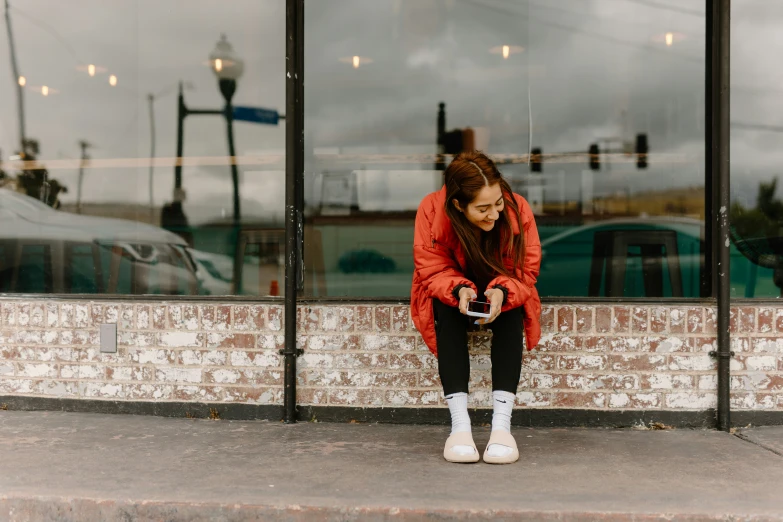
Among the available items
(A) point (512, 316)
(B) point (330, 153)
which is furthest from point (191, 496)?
(B) point (330, 153)

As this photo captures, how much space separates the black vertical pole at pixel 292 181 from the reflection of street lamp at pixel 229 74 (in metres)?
0.43

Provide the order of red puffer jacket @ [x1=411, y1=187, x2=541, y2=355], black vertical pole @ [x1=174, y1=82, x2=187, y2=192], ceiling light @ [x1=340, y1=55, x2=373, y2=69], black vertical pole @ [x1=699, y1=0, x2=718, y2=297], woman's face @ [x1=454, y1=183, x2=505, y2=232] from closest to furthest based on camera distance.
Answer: woman's face @ [x1=454, y1=183, x2=505, y2=232] → red puffer jacket @ [x1=411, y1=187, x2=541, y2=355] → black vertical pole @ [x1=699, y1=0, x2=718, y2=297] → ceiling light @ [x1=340, y1=55, x2=373, y2=69] → black vertical pole @ [x1=174, y1=82, x2=187, y2=192]

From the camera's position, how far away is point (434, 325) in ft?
10.4

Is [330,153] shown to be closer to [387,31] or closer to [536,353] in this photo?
[387,31]

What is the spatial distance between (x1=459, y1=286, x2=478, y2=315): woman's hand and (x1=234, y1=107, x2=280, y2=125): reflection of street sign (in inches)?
65.7

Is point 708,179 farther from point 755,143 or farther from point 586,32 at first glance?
point 586,32

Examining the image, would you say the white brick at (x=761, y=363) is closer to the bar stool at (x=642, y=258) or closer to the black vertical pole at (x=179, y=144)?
the bar stool at (x=642, y=258)

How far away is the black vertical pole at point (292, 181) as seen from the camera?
359 centimetres

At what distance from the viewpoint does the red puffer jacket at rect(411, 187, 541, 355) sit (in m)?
3.09

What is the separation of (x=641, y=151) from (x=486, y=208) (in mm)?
1280

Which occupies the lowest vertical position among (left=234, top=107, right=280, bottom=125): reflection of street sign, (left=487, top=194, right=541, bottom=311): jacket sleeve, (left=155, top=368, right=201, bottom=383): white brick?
(left=155, top=368, right=201, bottom=383): white brick

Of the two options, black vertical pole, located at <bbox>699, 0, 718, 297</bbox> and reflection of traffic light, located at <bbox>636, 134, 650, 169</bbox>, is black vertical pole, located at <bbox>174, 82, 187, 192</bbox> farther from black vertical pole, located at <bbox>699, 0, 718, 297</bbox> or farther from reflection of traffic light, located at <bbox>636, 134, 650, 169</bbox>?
black vertical pole, located at <bbox>699, 0, 718, 297</bbox>

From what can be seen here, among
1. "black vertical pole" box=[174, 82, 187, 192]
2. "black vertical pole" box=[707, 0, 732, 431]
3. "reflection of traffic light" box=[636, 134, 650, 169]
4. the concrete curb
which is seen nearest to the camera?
the concrete curb

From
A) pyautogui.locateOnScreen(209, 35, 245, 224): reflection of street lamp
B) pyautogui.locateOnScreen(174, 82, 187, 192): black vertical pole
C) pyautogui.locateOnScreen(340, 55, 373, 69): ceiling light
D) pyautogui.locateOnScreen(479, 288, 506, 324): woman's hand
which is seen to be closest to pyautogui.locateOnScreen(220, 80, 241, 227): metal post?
pyautogui.locateOnScreen(209, 35, 245, 224): reflection of street lamp
